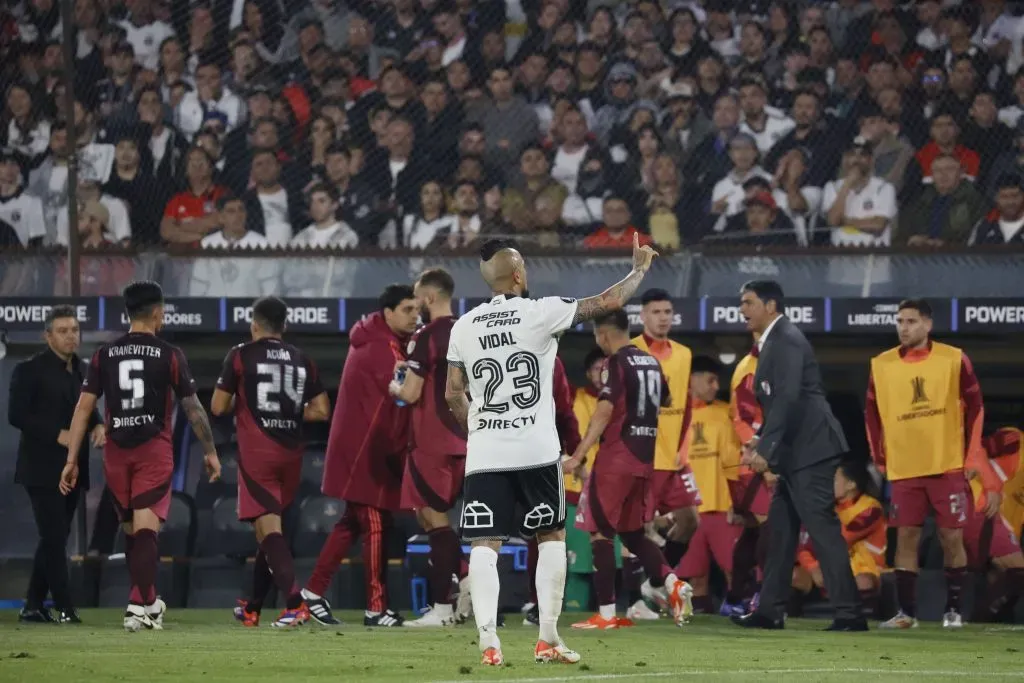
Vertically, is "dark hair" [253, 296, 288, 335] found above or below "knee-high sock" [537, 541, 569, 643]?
above

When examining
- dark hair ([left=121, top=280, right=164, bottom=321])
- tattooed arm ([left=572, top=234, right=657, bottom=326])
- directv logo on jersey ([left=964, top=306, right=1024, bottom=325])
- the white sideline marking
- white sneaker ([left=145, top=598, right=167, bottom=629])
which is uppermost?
directv logo on jersey ([left=964, top=306, right=1024, bottom=325])

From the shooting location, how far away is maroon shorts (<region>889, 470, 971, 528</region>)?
10.1m

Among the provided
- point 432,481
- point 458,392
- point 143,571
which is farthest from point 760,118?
point 458,392

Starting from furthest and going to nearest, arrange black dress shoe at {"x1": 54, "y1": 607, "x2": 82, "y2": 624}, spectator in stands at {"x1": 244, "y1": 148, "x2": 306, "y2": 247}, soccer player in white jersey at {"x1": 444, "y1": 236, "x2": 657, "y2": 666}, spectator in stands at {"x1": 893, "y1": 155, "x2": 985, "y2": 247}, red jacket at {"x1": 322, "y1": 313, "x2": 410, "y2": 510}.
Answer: spectator in stands at {"x1": 244, "y1": 148, "x2": 306, "y2": 247} → spectator in stands at {"x1": 893, "y1": 155, "x2": 985, "y2": 247} → black dress shoe at {"x1": 54, "y1": 607, "x2": 82, "y2": 624} → red jacket at {"x1": 322, "y1": 313, "x2": 410, "y2": 510} → soccer player in white jersey at {"x1": 444, "y1": 236, "x2": 657, "y2": 666}

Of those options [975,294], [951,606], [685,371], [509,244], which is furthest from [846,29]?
[509,244]

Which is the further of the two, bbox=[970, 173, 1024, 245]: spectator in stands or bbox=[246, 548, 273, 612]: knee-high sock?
bbox=[970, 173, 1024, 245]: spectator in stands

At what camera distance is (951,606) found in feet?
33.1

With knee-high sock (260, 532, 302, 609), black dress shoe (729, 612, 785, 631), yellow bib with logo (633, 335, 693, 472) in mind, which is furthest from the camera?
yellow bib with logo (633, 335, 693, 472)

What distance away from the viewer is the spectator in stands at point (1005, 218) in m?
12.0

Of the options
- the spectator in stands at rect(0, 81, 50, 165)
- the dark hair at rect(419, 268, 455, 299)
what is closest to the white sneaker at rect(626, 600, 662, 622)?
the dark hair at rect(419, 268, 455, 299)

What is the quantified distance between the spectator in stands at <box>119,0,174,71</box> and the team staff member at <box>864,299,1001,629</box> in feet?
21.2

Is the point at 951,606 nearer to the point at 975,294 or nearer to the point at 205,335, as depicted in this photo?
the point at 975,294

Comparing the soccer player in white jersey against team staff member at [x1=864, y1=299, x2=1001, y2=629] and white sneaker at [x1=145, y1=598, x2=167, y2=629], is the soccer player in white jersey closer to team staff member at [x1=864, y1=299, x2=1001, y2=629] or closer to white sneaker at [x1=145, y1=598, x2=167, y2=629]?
white sneaker at [x1=145, y1=598, x2=167, y2=629]

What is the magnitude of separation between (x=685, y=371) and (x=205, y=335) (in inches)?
148
